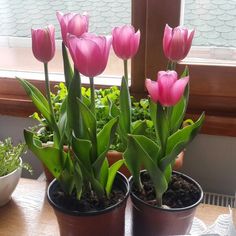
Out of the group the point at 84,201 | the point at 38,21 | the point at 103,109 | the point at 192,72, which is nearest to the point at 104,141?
the point at 84,201

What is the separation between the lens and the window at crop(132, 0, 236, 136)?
958 mm

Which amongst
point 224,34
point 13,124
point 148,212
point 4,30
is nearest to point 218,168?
point 224,34

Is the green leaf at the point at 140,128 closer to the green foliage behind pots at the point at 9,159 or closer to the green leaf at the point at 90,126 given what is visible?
the green leaf at the point at 90,126

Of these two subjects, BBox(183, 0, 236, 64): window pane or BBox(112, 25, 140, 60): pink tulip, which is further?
BBox(183, 0, 236, 64): window pane

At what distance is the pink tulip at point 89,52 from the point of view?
0.51 meters

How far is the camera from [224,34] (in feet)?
3.28

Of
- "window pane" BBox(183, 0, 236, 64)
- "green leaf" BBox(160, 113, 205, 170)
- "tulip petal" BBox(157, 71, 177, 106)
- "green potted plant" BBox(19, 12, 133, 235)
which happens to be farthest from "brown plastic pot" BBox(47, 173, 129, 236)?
"window pane" BBox(183, 0, 236, 64)

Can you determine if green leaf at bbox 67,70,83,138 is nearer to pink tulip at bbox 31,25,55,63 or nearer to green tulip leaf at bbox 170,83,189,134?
pink tulip at bbox 31,25,55,63

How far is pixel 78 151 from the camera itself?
59cm

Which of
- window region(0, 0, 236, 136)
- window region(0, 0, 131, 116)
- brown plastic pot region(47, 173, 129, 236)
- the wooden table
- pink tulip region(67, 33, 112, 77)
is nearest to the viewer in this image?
pink tulip region(67, 33, 112, 77)

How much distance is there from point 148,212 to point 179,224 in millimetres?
57

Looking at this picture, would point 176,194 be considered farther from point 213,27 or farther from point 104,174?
point 213,27

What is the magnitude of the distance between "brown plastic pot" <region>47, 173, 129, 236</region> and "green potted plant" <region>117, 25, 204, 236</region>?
0.14 feet

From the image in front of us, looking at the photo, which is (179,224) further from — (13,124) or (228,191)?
(13,124)
